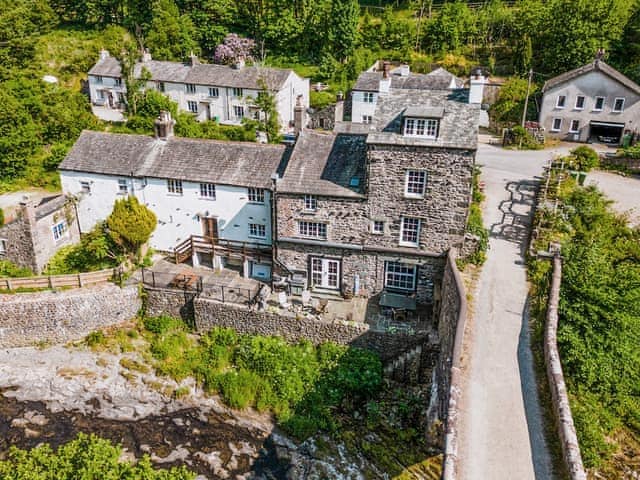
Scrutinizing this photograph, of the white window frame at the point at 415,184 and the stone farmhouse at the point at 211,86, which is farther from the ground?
the stone farmhouse at the point at 211,86

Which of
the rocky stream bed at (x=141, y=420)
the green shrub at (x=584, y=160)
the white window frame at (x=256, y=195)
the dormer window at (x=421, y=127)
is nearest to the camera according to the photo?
the rocky stream bed at (x=141, y=420)

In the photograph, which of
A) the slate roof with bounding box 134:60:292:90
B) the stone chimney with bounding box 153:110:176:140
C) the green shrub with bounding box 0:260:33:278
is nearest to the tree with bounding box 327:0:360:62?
the slate roof with bounding box 134:60:292:90

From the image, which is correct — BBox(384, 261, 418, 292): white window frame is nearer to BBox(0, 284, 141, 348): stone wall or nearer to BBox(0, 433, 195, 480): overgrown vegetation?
BBox(0, 284, 141, 348): stone wall

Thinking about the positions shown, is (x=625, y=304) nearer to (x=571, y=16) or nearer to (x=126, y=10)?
(x=571, y=16)

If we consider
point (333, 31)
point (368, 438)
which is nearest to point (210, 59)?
point (333, 31)

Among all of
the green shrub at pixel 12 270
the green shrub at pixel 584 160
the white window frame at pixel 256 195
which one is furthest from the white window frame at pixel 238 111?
the green shrub at pixel 584 160

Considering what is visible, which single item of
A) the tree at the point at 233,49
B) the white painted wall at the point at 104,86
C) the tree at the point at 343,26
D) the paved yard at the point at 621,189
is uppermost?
the tree at the point at 343,26

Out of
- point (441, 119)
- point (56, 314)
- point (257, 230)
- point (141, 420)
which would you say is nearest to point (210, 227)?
point (257, 230)

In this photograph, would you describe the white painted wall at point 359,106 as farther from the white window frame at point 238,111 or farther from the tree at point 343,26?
the tree at point 343,26

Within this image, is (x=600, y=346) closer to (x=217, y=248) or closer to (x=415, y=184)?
(x=415, y=184)
